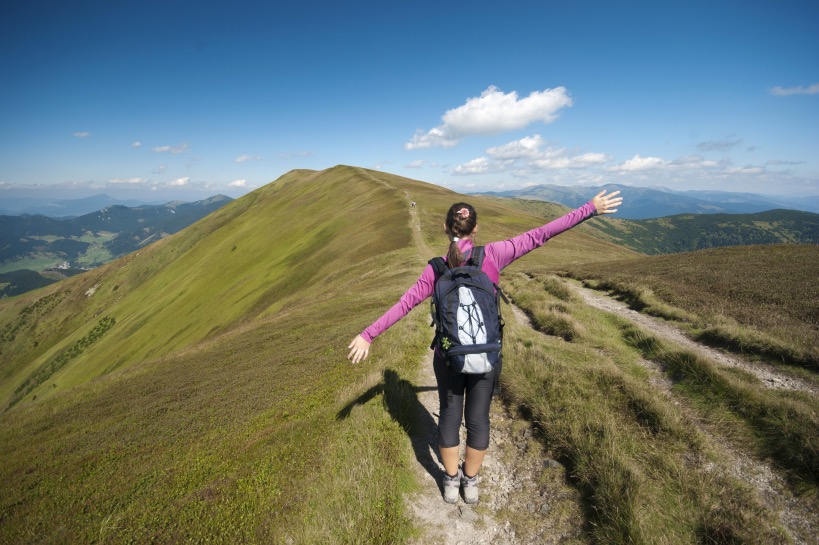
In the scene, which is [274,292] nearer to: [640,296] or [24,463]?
[24,463]

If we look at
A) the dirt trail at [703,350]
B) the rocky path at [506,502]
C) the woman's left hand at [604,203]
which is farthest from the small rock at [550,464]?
the dirt trail at [703,350]

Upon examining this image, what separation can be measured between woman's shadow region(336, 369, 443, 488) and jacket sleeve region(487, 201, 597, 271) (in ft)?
12.1

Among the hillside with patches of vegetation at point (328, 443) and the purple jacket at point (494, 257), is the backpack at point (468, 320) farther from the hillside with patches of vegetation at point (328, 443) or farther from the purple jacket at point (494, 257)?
the hillside with patches of vegetation at point (328, 443)

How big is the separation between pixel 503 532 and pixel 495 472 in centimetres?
120

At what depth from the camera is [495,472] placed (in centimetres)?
595

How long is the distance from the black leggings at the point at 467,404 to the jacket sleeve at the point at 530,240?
5.51 ft

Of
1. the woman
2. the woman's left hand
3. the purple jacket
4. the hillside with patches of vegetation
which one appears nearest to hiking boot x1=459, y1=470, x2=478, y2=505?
the woman

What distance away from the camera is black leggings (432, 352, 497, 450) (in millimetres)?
4715

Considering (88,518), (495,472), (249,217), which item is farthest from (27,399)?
(495,472)

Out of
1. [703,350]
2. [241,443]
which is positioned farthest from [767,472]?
[241,443]

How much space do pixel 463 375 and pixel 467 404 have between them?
396mm

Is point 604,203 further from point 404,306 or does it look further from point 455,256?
point 404,306

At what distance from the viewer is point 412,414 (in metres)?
7.25

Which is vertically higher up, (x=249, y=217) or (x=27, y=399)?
(x=249, y=217)
